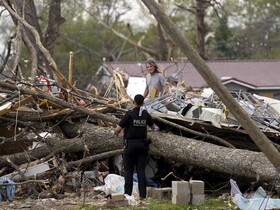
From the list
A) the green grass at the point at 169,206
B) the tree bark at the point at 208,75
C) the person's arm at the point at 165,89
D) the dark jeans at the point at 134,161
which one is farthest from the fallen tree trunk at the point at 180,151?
the tree bark at the point at 208,75

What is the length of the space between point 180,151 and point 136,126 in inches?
42.4

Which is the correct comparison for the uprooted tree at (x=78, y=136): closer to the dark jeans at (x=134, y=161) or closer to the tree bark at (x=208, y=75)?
the dark jeans at (x=134, y=161)

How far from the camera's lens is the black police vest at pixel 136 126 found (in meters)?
9.10

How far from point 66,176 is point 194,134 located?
78.3 inches

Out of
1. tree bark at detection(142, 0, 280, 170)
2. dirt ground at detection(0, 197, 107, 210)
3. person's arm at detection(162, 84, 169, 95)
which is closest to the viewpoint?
tree bark at detection(142, 0, 280, 170)

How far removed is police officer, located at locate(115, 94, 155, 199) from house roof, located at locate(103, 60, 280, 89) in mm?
15720

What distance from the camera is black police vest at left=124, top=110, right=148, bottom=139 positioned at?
9102mm

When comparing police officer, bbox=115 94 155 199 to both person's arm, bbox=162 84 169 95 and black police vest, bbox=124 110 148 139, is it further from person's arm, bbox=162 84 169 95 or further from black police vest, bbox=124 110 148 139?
person's arm, bbox=162 84 169 95

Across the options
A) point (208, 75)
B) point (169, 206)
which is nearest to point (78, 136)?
point (169, 206)

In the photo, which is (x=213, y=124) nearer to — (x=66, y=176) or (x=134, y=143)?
(x=134, y=143)

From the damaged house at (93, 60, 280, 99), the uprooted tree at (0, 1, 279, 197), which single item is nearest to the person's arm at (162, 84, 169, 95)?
the uprooted tree at (0, 1, 279, 197)

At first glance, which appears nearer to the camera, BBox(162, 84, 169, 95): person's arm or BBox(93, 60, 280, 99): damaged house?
BBox(162, 84, 169, 95): person's arm

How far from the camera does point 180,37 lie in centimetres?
695

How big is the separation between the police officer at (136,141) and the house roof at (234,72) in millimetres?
15720
